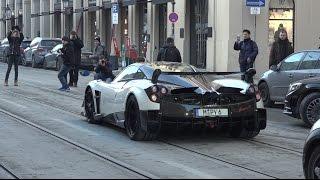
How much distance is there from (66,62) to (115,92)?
9.08 metres

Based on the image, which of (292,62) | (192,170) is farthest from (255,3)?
(192,170)

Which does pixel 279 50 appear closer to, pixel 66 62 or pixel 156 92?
pixel 66 62

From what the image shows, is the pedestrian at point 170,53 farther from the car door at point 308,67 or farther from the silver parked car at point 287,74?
the car door at point 308,67

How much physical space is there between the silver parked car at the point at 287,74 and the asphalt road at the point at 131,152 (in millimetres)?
1672

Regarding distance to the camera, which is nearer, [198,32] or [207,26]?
[207,26]

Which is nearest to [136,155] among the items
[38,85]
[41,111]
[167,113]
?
[167,113]

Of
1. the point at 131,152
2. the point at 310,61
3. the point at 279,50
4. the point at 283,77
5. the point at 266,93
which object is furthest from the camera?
the point at 279,50

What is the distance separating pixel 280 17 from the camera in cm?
2723

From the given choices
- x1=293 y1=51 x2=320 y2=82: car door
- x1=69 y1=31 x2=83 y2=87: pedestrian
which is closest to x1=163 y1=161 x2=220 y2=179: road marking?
x1=293 y1=51 x2=320 y2=82: car door

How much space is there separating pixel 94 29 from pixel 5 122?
33205 mm

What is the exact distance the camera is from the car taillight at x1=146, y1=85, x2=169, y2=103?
948 cm

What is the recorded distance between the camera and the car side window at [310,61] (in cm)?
1410

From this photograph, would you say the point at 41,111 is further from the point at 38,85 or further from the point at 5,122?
the point at 38,85

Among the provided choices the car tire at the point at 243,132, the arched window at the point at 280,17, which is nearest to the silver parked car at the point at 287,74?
the car tire at the point at 243,132
